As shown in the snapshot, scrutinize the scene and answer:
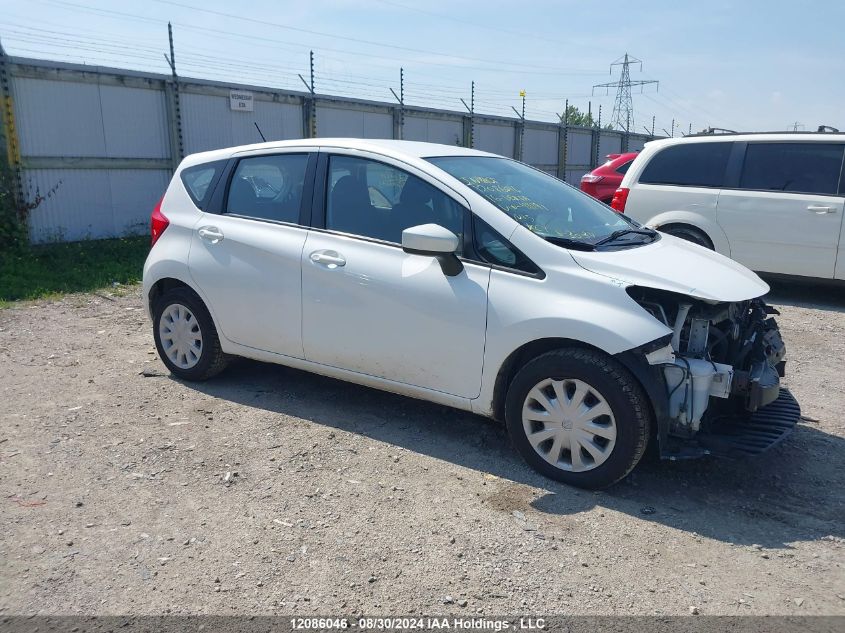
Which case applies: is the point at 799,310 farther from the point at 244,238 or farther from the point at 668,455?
the point at 244,238

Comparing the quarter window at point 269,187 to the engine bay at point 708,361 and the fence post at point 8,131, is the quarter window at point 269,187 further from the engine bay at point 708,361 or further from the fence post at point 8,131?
the fence post at point 8,131

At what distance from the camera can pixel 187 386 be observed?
548 cm

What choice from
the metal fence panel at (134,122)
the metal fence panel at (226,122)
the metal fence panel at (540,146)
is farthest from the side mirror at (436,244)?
the metal fence panel at (540,146)

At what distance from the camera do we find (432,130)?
60.5 feet

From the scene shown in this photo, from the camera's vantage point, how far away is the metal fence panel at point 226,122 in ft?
42.2

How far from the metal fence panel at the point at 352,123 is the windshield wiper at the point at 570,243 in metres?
11.8

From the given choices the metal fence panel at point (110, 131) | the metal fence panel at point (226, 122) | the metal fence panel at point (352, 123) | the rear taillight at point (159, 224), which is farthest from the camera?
the metal fence panel at point (352, 123)

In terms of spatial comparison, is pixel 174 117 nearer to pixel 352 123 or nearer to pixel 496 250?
pixel 352 123

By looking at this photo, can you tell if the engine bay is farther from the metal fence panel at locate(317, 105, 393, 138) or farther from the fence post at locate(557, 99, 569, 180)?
the fence post at locate(557, 99, 569, 180)

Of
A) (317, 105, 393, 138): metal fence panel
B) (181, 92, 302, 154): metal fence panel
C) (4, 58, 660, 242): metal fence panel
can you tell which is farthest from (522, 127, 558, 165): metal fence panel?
(181, 92, 302, 154): metal fence panel

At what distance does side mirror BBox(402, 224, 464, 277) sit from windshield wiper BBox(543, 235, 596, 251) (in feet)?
1.68

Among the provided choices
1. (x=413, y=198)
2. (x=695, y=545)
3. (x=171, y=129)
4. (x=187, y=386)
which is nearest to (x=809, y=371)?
(x=695, y=545)

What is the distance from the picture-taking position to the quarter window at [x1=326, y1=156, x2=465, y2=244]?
4.30 metres

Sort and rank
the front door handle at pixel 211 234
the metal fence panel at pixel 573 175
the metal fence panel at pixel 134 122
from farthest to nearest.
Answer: the metal fence panel at pixel 573 175, the metal fence panel at pixel 134 122, the front door handle at pixel 211 234
